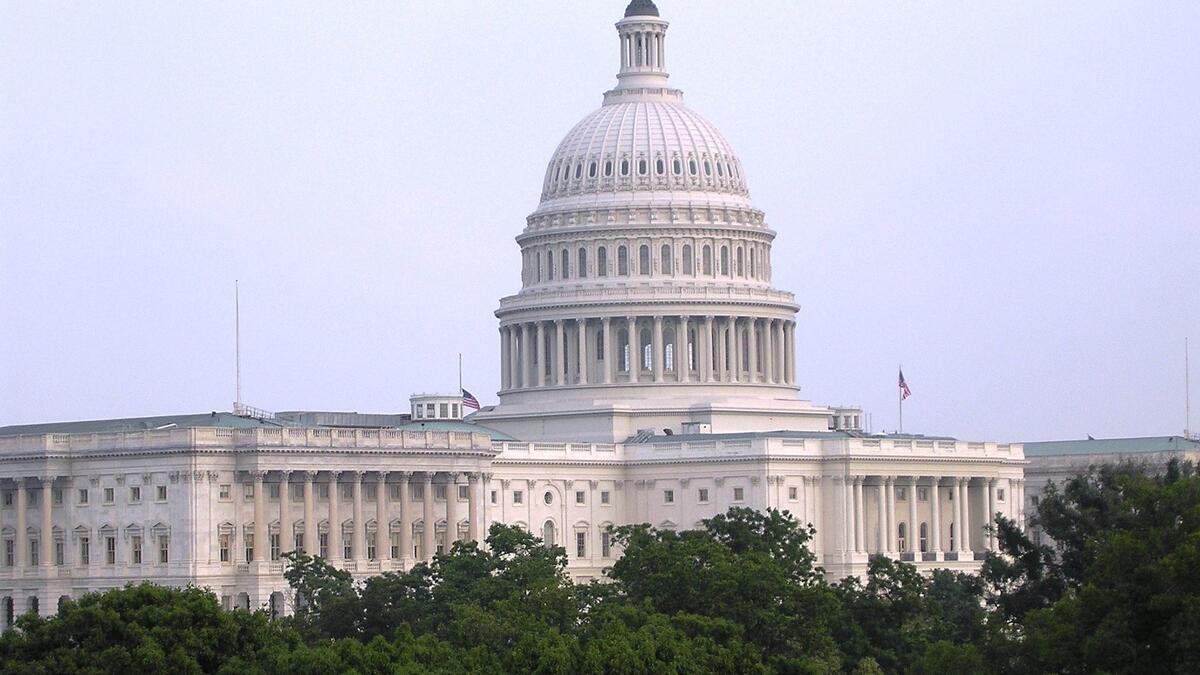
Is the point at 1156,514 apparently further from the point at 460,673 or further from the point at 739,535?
the point at 739,535

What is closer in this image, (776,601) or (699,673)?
(699,673)

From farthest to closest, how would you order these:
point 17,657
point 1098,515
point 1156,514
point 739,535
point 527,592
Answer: point 739,535 → point 527,592 → point 1098,515 → point 17,657 → point 1156,514

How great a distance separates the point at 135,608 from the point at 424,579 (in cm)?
4994

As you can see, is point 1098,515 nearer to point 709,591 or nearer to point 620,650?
point 709,591

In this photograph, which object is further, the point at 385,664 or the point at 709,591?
the point at 709,591

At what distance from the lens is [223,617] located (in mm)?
149125

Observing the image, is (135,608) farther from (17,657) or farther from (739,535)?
(739,535)

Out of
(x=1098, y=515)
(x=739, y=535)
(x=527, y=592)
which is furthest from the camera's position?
(x=739, y=535)

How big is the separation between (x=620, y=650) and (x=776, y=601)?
28464 millimetres

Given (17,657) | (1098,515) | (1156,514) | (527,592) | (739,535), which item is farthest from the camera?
(739,535)

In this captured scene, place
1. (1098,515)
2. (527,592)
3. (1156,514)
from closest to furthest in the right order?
1. (1156,514)
2. (1098,515)
3. (527,592)

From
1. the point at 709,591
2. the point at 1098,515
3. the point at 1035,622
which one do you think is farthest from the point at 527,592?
the point at 1035,622

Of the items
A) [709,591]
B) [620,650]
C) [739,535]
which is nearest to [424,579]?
[739,535]

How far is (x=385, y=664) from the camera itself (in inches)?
5595
